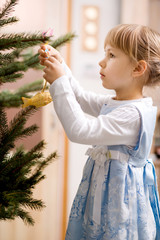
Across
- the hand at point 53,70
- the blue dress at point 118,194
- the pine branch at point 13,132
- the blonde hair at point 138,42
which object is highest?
the blonde hair at point 138,42

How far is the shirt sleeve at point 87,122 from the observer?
852mm

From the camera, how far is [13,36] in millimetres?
781

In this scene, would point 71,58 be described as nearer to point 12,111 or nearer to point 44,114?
point 44,114

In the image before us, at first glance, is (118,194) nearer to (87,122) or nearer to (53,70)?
(87,122)

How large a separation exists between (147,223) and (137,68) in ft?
1.73

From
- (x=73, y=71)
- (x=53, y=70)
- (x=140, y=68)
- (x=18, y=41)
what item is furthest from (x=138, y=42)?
(x=73, y=71)

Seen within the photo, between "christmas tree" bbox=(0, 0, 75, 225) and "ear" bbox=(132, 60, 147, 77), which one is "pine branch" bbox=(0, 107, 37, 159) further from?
"ear" bbox=(132, 60, 147, 77)

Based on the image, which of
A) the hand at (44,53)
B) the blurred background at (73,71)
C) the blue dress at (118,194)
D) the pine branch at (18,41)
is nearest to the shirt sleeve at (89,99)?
the blue dress at (118,194)

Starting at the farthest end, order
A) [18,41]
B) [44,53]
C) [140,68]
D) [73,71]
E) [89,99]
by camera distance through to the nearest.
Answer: [73,71], [89,99], [140,68], [44,53], [18,41]

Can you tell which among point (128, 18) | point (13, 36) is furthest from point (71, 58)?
point (13, 36)

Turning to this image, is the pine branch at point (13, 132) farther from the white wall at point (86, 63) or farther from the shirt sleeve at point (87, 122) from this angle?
the white wall at point (86, 63)

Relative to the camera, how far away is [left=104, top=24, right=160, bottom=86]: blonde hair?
924mm

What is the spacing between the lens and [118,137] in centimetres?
88

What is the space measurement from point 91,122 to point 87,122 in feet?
0.05
